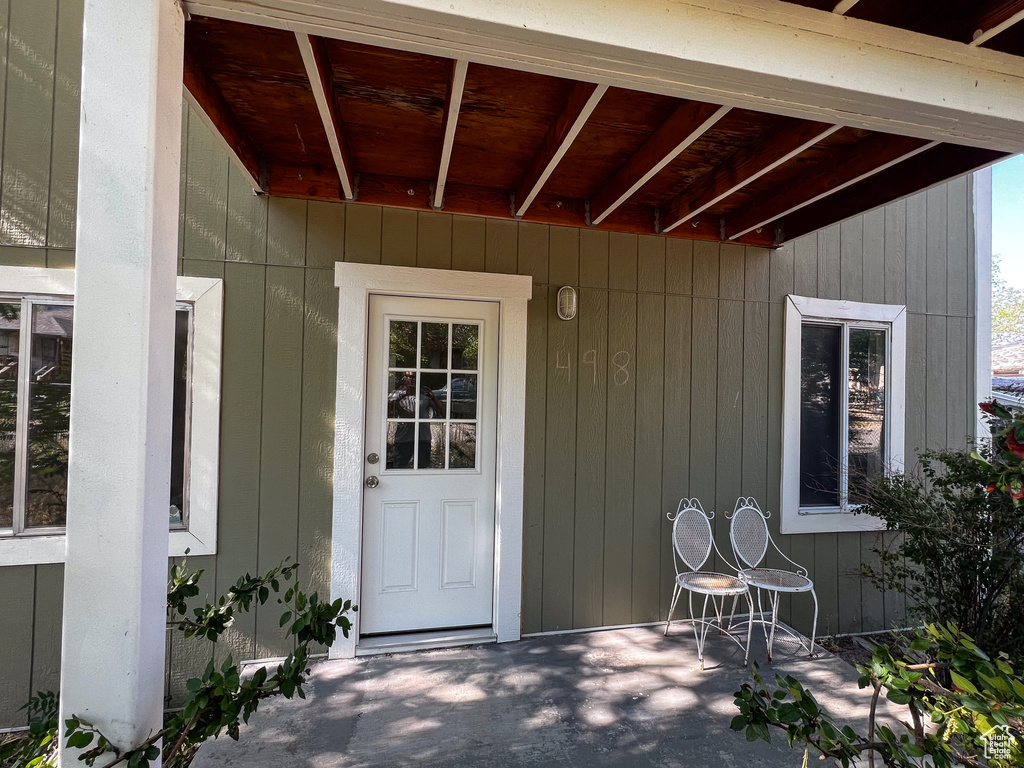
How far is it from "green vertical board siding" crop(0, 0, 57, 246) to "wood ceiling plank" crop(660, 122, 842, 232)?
3.18 meters

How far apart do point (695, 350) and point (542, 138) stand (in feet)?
5.40

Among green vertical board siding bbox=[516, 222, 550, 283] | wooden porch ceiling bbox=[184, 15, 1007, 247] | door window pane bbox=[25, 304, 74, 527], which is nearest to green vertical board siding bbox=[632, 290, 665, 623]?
wooden porch ceiling bbox=[184, 15, 1007, 247]

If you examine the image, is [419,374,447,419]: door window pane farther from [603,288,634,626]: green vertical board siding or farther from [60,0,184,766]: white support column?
[60,0,184,766]: white support column

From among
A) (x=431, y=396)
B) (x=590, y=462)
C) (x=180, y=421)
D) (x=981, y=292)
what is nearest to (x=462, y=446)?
(x=431, y=396)

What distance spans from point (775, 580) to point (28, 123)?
442cm

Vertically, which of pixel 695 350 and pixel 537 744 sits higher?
pixel 695 350

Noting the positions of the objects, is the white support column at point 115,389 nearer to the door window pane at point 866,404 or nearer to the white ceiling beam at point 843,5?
the white ceiling beam at point 843,5

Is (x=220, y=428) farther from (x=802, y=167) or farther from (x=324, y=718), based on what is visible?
(x=802, y=167)

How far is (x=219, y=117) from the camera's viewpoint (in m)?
1.96

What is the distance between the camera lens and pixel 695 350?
3139 mm

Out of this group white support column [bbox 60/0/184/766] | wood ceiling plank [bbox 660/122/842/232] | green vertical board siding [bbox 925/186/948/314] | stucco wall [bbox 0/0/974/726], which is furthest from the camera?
green vertical board siding [bbox 925/186/948/314]

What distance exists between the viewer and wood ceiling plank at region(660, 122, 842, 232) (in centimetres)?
194

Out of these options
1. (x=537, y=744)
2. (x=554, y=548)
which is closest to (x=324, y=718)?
(x=537, y=744)

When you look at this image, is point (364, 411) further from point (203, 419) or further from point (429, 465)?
point (203, 419)
